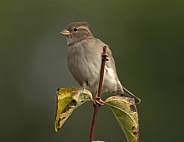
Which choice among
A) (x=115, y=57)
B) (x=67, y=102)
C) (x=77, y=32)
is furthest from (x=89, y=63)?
(x=115, y=57)

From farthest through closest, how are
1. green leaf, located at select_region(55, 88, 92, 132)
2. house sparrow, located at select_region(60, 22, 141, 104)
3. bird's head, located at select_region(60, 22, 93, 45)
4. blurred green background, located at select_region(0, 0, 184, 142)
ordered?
blurred green background, located at select_region(0, 0, 184, 142) < bird's head, located at select_region(60, 22, 93, 45) < house sparrow, located at select_region(60, 22, 141, 104) < green leaf, located at select_region(55, 88, 92, 132)

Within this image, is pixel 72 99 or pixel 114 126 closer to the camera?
pixel 72 99

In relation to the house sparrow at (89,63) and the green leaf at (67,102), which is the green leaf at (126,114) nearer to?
the green leaf at (67,102)

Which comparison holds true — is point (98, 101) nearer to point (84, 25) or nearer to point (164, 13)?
point (84, 25)

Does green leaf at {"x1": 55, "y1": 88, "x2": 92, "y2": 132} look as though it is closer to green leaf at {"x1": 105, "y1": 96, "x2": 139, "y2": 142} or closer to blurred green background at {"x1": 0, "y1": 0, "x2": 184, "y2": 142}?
green leaf at {"x1": 105, "y1": 96, "x2": 139, "y2": 142}

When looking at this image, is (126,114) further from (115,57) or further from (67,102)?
(115,57)

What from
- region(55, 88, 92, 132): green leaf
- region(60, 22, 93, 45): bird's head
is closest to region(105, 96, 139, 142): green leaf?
region(55, 88, 92, 132): green leaf

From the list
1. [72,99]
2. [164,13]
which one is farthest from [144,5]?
[72,99]
